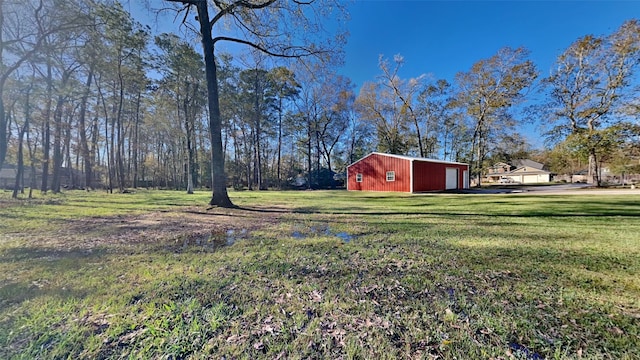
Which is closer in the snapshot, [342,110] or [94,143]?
[94,143]

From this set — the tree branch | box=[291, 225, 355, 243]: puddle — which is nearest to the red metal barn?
the tree branch

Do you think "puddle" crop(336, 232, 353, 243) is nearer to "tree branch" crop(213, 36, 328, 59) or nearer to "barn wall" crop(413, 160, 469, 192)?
"tree branch" crop(213, 36, 328, 59)

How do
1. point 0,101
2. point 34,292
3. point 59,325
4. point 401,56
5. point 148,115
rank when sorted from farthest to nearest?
point 148,115 → point 401,56 → point 0,101 → point 34,292 → point 59,325

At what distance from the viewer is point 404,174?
17.0m

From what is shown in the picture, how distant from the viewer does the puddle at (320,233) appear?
4703 mm

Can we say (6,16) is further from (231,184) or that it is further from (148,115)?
(231,184)

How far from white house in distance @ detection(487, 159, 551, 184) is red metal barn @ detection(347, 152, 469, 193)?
1094 inches

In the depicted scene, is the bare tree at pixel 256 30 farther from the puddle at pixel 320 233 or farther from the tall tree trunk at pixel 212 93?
the puddle at pixel 320 233

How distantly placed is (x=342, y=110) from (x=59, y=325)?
27947 millimetres

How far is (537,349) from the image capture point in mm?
1606

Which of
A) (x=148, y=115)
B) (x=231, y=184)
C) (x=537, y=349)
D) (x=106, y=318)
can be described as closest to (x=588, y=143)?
(x=537, y=349)

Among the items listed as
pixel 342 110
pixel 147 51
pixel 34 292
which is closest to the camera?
pixel 34 292

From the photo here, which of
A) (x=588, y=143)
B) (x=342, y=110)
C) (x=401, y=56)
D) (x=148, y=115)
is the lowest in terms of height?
(x=588, y=143)

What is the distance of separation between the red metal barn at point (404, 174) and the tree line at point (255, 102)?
21.0 feet
